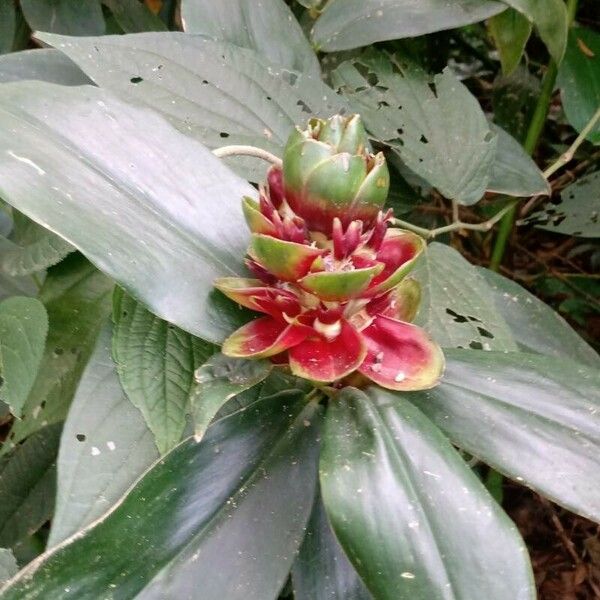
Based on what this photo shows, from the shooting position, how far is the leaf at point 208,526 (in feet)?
1.25

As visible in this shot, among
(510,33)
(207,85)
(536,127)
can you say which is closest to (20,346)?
(207,85)

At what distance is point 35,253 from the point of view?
61 cm

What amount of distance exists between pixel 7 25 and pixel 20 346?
1.78 feet

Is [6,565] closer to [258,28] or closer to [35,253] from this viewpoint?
[35,253]

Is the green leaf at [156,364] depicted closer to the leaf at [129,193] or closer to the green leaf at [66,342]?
the leaf at [129,193]

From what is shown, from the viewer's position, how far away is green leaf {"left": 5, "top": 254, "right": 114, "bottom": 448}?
62 cm

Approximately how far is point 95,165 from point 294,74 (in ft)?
1.13

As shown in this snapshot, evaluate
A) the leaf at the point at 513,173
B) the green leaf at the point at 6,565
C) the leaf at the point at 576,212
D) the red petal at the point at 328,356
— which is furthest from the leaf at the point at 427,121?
the green leaf at the point at 6,565

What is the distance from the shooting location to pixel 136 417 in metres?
0.49

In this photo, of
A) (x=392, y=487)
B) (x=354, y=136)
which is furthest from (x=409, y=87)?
(x=392, y=487)

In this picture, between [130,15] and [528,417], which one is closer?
[528,417]

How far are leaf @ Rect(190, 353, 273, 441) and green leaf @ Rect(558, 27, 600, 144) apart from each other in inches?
24.6

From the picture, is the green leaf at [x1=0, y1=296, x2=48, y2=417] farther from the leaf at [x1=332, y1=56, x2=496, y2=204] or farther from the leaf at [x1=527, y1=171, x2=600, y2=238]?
the leaf at [x1=527, y1=171, x2=600, y2=238]

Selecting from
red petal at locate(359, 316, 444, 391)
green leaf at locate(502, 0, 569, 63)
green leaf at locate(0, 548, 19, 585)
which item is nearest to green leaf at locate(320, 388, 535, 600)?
red petal at locate(359, 316, 444, 391)
